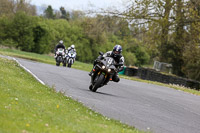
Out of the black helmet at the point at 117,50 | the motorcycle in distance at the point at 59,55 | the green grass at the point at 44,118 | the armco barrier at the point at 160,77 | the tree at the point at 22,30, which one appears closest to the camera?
the green grass at the point at 44,118

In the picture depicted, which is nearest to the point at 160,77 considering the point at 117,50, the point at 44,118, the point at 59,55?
the point at 59,55

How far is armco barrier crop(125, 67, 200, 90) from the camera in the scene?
33.0 meters

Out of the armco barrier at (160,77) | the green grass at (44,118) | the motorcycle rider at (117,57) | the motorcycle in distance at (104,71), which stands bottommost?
the armco barrier at (160,77)

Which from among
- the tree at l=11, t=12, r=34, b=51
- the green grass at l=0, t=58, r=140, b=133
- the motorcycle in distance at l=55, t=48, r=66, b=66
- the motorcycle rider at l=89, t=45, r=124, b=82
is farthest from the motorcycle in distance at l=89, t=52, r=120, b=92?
the tree at l=11, t=12, r=34, b=51

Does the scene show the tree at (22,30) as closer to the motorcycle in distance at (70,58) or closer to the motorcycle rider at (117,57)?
the motorcycle in distance at (70,58)

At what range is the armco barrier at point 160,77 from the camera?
32991 mm

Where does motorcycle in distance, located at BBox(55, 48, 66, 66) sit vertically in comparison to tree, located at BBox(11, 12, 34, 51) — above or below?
below

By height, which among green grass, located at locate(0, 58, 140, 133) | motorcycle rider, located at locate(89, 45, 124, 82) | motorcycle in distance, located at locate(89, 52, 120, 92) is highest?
motorcycle rider, located at locate(89, 45, 124, 82)

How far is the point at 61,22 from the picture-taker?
96562 millimetres

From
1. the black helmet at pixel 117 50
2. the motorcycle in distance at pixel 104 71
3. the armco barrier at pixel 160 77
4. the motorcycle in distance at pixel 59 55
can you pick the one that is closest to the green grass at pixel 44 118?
the motorcycle in distance at pixel 104 71

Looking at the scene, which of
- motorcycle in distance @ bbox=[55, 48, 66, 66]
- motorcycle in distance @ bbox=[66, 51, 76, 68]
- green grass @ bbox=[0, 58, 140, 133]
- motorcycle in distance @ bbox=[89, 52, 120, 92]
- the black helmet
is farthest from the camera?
motorcycle in distance @ bbox=[66, 51, 76, 68]

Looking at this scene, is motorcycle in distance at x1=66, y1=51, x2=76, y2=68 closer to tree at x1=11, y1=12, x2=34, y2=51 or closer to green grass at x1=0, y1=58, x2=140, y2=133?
green grass at x1=0, y1=58, x2=140, y2=133

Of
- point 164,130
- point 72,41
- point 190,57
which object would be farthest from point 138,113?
point 72,41

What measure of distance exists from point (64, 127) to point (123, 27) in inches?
1229
